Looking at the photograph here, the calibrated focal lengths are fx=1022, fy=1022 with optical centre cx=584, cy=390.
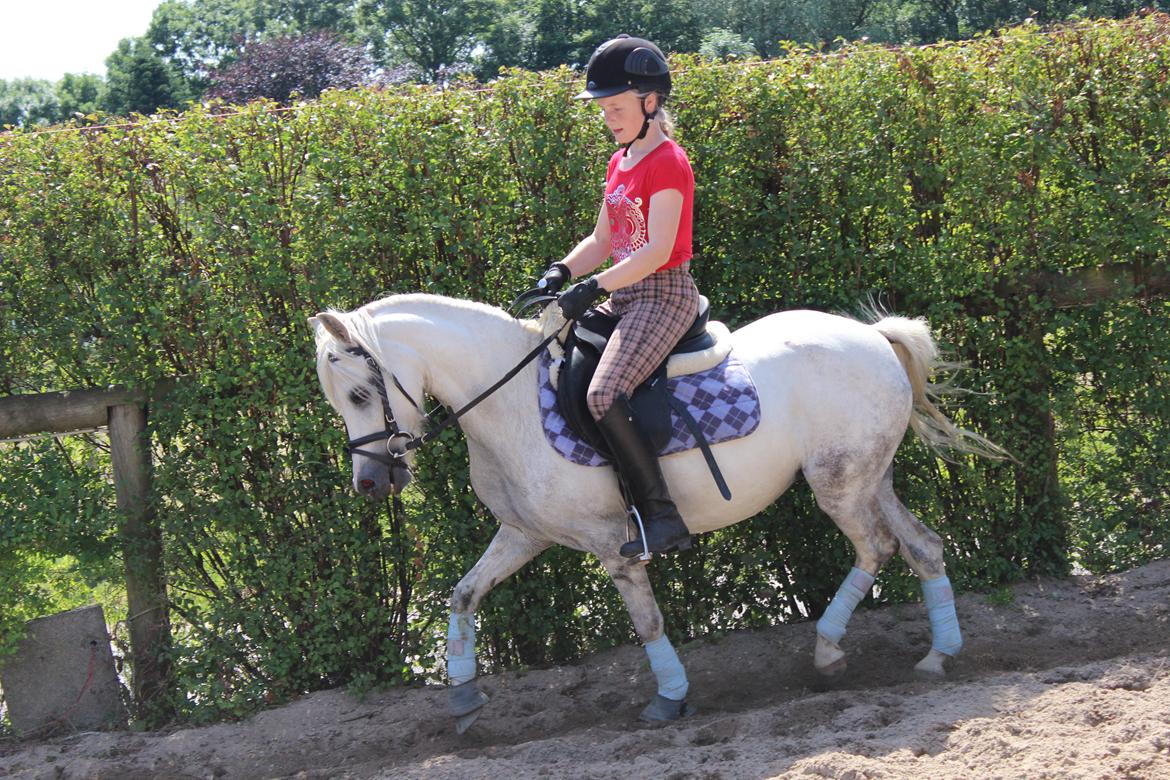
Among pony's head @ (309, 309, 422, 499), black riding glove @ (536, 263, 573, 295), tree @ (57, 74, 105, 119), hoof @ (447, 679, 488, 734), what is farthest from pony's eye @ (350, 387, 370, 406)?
tree @ (57, 74, 105, 119)

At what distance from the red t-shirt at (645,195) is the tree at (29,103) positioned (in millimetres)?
52181

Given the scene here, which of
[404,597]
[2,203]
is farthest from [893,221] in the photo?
[2,203]

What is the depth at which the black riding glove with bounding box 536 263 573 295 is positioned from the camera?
457 cm

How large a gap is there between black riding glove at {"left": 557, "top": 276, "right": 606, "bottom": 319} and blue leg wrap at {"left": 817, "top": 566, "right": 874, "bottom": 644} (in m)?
2.00

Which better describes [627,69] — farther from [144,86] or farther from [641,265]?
[144,86]

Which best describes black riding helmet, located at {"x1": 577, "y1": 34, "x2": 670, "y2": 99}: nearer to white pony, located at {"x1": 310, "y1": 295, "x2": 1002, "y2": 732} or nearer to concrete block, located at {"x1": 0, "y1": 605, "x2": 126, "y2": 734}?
white pony, located at {"x1": 310, "y1": 295, "x2": 1002, "y2": 732}

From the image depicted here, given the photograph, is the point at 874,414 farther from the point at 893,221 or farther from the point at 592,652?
the point at 592,652

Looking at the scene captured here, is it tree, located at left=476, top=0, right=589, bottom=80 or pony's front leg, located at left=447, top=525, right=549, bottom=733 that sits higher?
tree, located at left=476, top=0, right=589, bottom=80

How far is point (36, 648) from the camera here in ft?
17.8

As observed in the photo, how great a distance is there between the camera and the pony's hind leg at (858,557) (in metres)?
4.89

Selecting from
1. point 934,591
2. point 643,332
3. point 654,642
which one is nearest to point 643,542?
point 654,642

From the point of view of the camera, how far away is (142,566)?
541cm

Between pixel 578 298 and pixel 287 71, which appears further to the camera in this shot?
pixel 287 71

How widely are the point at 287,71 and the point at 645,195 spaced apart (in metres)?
31.8
